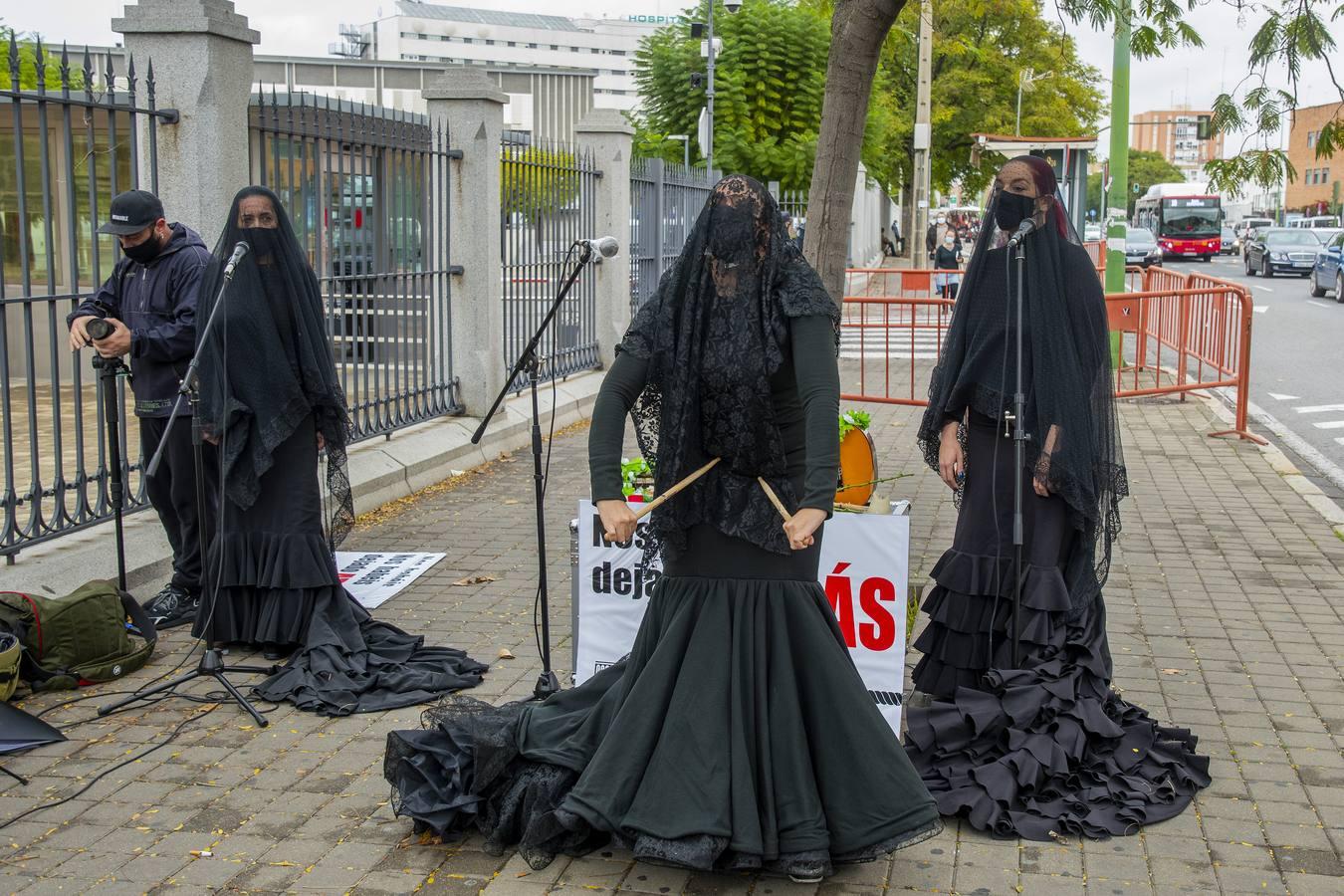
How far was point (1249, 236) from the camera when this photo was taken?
159 ft

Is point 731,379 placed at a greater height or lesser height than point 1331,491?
greater

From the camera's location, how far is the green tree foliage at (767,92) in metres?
29.9

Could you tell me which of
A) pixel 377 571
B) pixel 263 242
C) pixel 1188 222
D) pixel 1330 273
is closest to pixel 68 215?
pixel 263 242

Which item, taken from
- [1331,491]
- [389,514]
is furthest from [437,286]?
[1331,491]

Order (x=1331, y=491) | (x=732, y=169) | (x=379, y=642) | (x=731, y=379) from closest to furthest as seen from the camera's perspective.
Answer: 1. (x=731, y=379)
2. (x=379, y=642)
3. (x=1331, y=491)
4. (x=732, y=169)

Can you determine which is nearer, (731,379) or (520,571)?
(731,379)

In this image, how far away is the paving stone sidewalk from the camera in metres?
4.07

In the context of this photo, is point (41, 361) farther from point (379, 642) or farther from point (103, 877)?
point (103, 877)

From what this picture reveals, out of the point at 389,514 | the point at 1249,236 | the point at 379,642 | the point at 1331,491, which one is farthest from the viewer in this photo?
the point at 1249,236

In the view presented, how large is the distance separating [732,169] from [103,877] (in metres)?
27.9

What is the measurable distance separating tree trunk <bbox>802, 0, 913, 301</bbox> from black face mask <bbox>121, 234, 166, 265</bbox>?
10.5ft

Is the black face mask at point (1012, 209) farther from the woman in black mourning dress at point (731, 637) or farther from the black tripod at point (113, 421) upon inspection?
the black tripod at point (113, 421)

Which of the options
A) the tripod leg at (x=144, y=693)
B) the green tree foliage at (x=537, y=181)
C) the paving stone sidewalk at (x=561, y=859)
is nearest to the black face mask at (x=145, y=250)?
the paving stone sidewalk at (x=561, y=859)

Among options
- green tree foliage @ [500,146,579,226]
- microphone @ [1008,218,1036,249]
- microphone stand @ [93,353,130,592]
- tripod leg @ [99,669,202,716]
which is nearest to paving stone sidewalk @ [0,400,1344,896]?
tripod leg @ [99,669,202,716]
